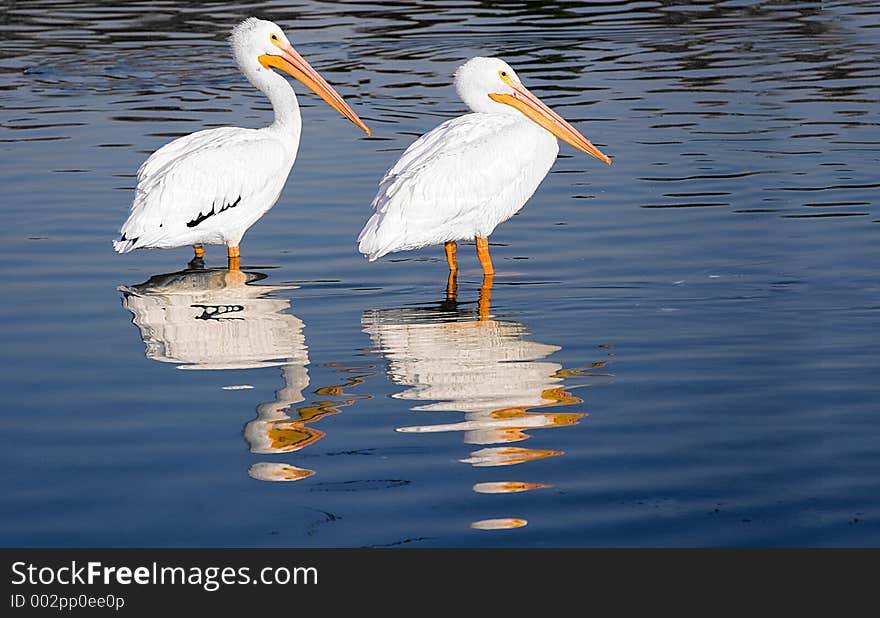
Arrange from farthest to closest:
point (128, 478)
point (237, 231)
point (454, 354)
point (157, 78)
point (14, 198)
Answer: point (157, 78)
point (14, 198)
point (237, 231)
point (454, 354)
point (128, 478)

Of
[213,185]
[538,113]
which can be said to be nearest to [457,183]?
[538,113]

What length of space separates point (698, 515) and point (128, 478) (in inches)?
76.5

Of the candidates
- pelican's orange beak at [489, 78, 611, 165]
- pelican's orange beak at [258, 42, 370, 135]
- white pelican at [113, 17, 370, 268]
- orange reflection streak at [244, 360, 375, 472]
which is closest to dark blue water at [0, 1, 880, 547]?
orange reflection streak at [244, 360, 375, 472]

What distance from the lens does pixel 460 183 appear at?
8.18 metres

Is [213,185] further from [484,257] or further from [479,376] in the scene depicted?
[479,376]

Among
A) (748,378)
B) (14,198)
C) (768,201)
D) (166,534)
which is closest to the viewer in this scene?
(166,534)

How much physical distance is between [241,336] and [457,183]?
170 centimetres

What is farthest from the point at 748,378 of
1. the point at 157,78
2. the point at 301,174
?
the point at 157,78

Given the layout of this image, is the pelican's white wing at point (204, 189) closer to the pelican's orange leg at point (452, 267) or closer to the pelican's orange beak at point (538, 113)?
the pelican's orange leg at point (452, 267)

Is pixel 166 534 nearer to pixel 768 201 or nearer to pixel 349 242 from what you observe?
pixel 349 242

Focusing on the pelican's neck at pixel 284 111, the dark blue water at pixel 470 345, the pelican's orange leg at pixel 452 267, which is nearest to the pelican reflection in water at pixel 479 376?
the dark blue water at pixel 470 345

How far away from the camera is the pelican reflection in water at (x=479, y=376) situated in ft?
17.4

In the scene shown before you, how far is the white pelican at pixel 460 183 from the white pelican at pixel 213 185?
94 cm

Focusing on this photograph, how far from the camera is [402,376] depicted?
20.7ft
